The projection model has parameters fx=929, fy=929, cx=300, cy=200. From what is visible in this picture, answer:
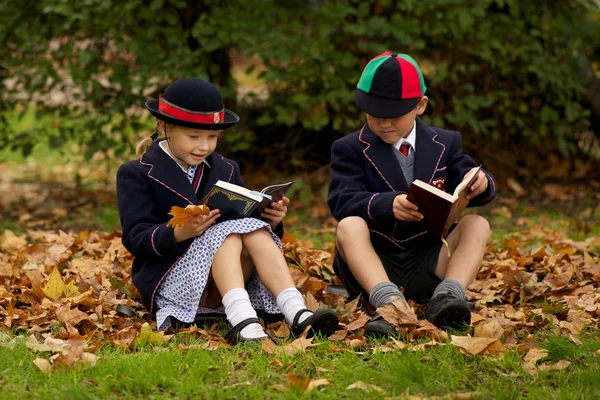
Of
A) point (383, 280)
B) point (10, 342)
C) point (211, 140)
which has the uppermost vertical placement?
point (211, 140)

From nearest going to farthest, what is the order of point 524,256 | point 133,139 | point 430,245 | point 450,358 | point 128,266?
1. point 450,358
2. point 430,245
3. point 128,266
4. point 524,256
5. point 133,139

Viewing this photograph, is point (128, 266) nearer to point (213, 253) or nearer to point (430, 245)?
point (213, 253)

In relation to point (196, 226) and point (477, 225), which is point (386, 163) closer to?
point (477, 225)

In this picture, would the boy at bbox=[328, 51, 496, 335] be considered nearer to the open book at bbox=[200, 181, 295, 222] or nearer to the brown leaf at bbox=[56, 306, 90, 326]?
the open book at bbox=[200, 181, 295, 222]

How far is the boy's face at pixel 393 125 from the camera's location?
4148mm

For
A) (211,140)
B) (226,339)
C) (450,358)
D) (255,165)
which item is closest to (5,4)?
(255,165)

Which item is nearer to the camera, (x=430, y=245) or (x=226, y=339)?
(x=226, y=339)

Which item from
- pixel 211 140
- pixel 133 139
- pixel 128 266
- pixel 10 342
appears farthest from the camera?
pixel 133 139

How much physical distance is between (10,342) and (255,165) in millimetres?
4752

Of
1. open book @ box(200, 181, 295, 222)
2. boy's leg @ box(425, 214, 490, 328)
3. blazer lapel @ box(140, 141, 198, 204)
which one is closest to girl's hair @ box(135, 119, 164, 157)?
blazer lapel @ box(140, 141, 198, 204)

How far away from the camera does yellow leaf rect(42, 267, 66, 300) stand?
14.3ft

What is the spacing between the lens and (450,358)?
3.44 metres

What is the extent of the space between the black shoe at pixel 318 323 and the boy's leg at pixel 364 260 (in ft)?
0.93

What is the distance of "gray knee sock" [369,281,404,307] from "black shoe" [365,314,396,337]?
15 cm
